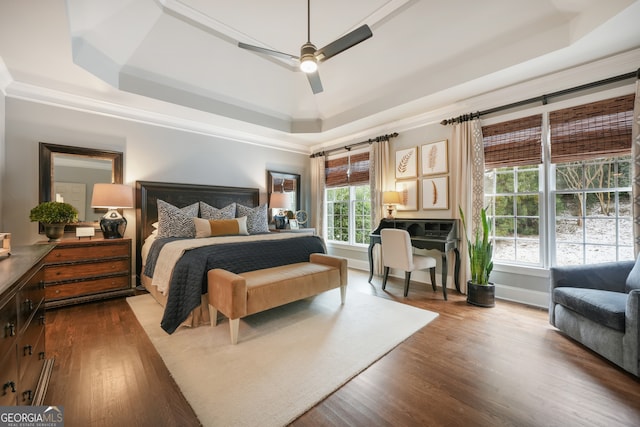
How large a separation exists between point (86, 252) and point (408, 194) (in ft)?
15.2

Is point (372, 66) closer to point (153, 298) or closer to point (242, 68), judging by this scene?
point (242, 68)

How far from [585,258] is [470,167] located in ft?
5.36

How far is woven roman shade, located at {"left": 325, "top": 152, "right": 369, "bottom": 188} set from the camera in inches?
203

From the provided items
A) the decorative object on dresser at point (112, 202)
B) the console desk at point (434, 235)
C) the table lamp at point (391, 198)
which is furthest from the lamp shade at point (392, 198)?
the decorative object on dresser at point (112, 202)

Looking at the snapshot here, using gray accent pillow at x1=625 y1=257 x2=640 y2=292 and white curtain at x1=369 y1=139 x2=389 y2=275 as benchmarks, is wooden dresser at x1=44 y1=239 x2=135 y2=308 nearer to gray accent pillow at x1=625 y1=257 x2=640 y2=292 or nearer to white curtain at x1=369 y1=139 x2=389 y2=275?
white curtain at x1=369 y1=139 x2=389 y2=275

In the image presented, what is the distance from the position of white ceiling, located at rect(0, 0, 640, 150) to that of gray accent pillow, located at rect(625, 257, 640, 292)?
2.10 meters

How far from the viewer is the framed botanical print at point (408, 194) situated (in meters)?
4.35

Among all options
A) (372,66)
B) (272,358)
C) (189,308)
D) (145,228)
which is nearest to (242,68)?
(372,66)

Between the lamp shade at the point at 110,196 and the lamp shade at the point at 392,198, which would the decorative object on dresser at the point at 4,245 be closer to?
the lamp shade at the point at 110,196

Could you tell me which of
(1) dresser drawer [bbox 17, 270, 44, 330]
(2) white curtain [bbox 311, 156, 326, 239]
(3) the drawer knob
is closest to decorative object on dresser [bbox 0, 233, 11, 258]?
(1) dresser drawer [bbox 17, 270, 44, 330]

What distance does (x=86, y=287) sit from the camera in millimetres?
3123

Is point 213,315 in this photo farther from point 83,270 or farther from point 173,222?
point 83,270

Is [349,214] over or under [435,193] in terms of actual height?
under

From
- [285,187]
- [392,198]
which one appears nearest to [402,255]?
[392,198]
